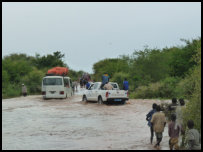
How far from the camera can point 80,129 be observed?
643 inches

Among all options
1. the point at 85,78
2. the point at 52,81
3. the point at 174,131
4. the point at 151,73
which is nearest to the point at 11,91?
the point at 85,78

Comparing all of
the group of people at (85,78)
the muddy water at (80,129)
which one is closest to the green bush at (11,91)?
the group of people at (85,78)

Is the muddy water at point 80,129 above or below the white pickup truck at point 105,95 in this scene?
below

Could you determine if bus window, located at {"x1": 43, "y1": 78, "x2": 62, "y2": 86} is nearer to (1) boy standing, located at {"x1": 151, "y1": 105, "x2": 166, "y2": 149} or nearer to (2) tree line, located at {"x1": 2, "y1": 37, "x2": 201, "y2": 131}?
(2) tree line, located at {"x1": 2, "y1": 37, "x2": 201, "y2": 131}

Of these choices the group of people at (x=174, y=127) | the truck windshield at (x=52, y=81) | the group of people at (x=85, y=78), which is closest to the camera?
the group of people at (x=174, y=127)

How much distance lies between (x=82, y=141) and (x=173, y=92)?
20.1m

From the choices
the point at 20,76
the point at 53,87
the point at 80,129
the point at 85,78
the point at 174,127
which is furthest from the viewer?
the point at 20,76

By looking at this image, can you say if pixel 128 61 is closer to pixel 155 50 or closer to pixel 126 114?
pixel 155 50

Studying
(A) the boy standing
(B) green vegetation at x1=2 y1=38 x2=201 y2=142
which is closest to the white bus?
(B) green vegetation at x1=2 y1=38 x2=201 y2=142

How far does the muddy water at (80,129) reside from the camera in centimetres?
1272

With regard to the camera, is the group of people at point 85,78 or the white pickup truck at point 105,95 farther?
the group of people at point 85,78

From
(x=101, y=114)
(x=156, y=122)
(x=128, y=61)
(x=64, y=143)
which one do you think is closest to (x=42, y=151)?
(x=64, y=143)

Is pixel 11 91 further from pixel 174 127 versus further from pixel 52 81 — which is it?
pixel 174 127

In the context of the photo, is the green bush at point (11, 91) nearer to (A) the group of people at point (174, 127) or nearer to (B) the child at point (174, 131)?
(A) the group of people at point (174, 127)
